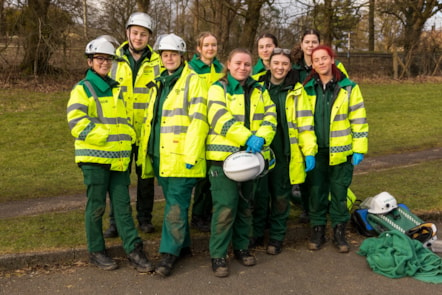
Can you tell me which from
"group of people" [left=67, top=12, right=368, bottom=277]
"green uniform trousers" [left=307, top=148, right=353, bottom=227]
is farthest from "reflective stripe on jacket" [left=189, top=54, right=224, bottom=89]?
"green uniform trousers" [left=307, top=148, right=353, bottom=227]

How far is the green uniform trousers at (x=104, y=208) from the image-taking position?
498 cm

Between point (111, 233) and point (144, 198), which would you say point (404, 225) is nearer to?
point (144, 198)

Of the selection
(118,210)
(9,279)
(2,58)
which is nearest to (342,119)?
(118,210)

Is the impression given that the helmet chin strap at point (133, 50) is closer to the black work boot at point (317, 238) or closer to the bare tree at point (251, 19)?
the black work boot at point (317, 238)

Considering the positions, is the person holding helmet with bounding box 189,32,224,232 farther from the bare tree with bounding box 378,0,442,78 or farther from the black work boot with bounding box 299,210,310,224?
the bare tree with bounding box 378,0,442,78

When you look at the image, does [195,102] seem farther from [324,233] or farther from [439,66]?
[439,66]

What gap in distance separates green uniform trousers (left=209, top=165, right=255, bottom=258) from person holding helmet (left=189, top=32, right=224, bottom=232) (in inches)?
34.5

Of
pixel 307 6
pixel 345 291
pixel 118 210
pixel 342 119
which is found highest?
pixel 307 6

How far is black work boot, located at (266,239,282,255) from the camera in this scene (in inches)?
220

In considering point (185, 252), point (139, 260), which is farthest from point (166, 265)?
point (185, 252)

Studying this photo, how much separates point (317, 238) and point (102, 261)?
2.45 metres

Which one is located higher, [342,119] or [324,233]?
[342,119]

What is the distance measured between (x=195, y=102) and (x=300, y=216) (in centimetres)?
249

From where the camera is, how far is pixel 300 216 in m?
6.59
